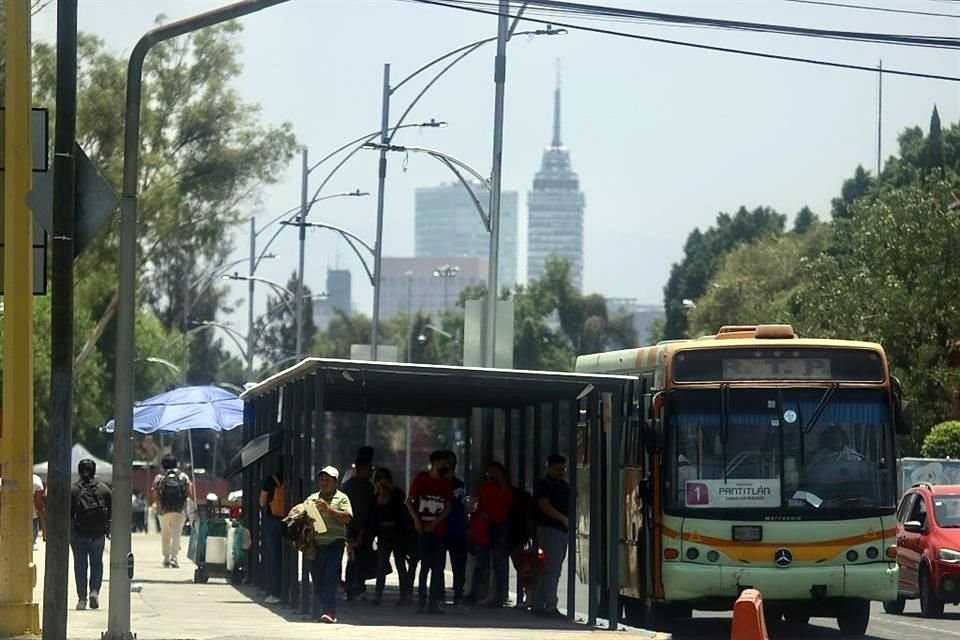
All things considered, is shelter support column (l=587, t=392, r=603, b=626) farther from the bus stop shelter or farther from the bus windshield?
the bus windshield

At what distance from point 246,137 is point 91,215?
30.2 meters

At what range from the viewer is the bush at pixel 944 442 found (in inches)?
1673

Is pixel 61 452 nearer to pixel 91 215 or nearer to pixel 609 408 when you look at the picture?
pixel 91 215

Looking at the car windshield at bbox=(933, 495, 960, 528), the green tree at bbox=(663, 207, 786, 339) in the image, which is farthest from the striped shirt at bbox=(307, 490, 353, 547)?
the green tree at bbox=(663, 207, 786, 339)

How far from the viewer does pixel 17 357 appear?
17.1m

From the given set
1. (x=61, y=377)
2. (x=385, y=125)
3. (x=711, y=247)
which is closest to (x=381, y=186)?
(x=385, y=125)

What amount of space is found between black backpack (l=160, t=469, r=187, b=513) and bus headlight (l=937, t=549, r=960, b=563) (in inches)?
521

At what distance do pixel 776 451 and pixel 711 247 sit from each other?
9961cm

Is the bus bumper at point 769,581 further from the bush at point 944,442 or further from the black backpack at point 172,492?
the bush at point 944,442

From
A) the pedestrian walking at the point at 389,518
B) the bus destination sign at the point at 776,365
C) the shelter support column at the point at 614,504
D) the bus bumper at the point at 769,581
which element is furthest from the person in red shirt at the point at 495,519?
the bus destination sign at the point at 776,365

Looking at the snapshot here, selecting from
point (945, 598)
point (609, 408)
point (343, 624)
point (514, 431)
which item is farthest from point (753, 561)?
point (514, 431)

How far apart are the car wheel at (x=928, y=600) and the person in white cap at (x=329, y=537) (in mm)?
8536

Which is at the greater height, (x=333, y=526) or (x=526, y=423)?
(x=526, y=423)

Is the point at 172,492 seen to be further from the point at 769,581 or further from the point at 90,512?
the point at 769,581
